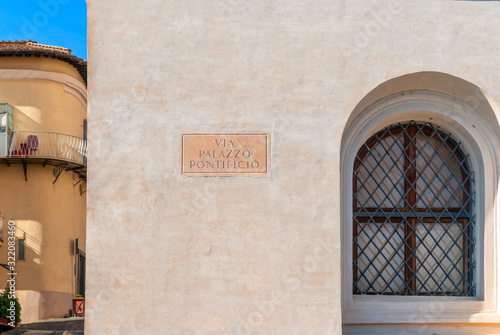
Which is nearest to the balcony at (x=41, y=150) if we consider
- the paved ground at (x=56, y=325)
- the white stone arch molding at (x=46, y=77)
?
the white stone arch molding at (x=46, y=77)

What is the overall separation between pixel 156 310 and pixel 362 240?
2.52m

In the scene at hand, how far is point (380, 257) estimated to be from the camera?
22.9 feet

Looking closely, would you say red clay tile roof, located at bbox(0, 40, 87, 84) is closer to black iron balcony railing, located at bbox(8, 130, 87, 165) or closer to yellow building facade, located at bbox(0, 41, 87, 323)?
yellow building facade, located at bbox(0, 41, 87, 323)

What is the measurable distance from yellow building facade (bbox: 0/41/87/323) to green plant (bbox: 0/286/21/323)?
4.64 ft

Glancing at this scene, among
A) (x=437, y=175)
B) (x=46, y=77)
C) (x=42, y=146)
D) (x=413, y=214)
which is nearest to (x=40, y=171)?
(x=42, y=146)

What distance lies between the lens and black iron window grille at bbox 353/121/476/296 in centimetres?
694

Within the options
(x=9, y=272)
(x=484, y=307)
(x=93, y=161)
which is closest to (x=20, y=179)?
(x=9, y=272)

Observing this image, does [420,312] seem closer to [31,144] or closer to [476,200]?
[476,200]

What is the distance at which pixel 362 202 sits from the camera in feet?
23.0

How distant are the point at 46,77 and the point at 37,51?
1.03 m

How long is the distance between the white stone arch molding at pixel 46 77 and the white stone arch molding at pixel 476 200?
1688cm

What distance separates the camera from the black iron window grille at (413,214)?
6.94 metres

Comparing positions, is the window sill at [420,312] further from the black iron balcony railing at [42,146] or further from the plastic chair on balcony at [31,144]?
the plastic chair on balcony at [31,144]

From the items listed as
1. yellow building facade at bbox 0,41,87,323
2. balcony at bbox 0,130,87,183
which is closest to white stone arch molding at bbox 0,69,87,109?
yellow building facade at bbox 0,41,87,323
